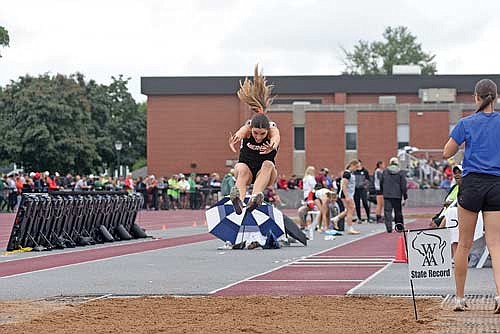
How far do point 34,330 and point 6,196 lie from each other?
36894mm

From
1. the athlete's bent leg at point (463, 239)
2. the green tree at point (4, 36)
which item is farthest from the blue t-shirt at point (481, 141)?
the green tree at point (4, 36)

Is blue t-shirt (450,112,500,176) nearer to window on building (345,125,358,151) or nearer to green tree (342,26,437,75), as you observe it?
window on building (345,125,358,151)

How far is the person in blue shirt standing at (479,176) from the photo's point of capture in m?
9.16

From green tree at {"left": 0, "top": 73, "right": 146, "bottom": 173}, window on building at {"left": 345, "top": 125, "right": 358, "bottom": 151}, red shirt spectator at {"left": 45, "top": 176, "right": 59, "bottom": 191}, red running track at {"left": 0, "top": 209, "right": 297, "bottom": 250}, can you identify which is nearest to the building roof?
window on building at {"left": 345, "top": 125, "right": 358, "bottom": 151}

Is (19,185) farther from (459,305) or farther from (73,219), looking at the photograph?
(459,305)

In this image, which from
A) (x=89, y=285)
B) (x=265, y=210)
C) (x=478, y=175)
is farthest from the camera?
(x=265, y=210)

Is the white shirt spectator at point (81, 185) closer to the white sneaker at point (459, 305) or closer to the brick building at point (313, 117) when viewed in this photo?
the brick building at point (313, 117)

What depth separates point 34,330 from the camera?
8.30 m

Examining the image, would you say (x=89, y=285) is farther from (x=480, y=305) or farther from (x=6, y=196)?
(x=6, y=196)

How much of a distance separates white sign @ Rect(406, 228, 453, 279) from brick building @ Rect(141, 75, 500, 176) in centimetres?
6000

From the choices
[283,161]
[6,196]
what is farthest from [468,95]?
[6,196]

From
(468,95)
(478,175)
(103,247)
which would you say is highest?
(468,95)

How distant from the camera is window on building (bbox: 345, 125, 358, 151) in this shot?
69.7 m

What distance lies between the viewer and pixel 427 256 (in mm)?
8852
